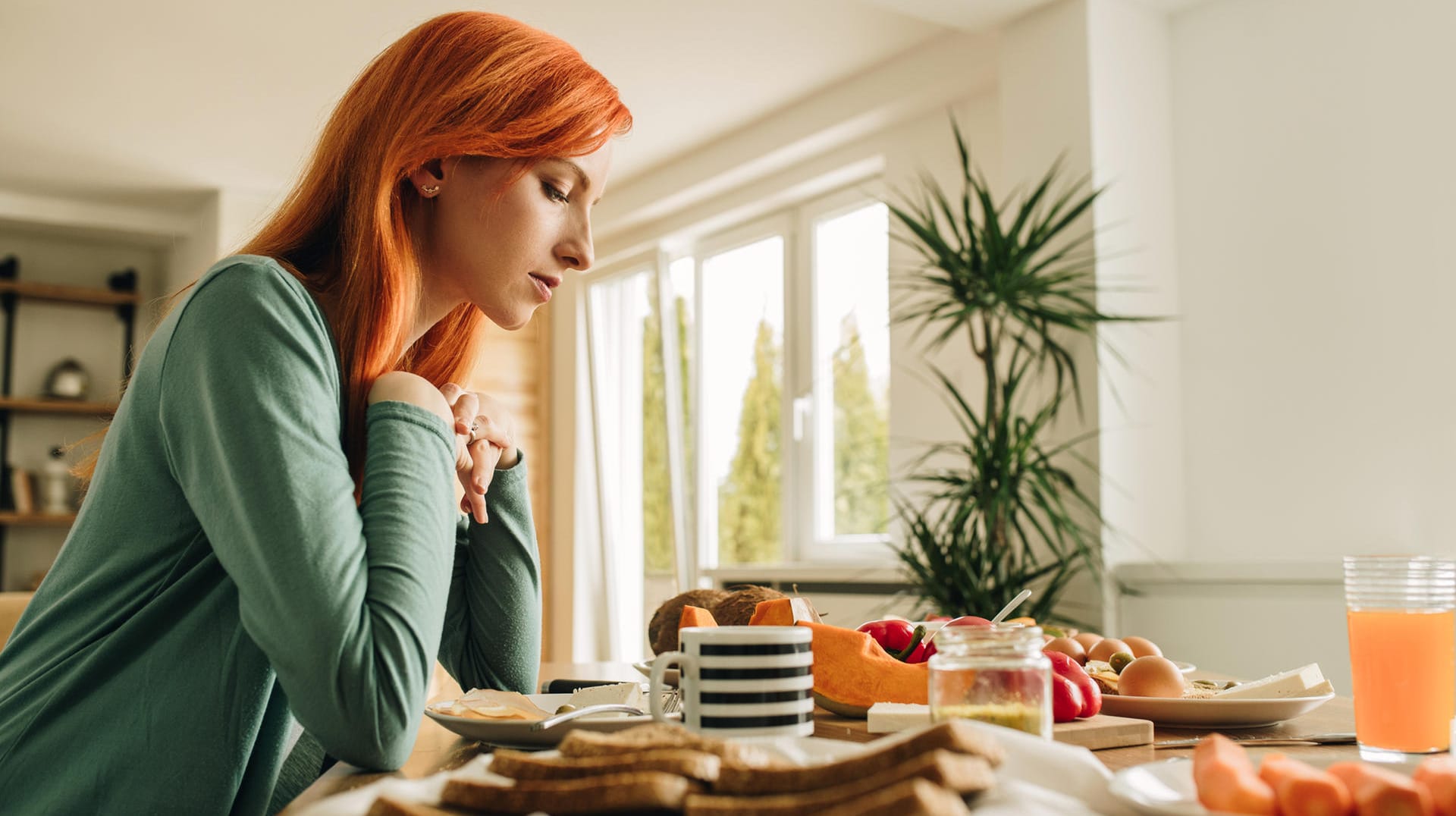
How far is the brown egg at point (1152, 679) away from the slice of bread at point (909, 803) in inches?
22.2

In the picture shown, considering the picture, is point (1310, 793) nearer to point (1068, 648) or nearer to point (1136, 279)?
point (1068, 648)

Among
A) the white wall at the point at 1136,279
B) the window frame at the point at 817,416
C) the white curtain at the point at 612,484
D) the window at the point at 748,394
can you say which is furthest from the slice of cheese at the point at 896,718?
the white curtain at the point at 612,484

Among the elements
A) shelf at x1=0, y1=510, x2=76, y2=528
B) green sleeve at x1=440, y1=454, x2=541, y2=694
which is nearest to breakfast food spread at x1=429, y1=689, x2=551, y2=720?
green sleeve at x1=440, y1=454, x2=541, y2=694

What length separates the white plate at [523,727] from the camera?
2.97 ft

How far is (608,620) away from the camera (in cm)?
584

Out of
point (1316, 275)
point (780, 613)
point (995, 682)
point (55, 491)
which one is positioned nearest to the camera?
point (995, 682)

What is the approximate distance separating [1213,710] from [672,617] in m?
0.59

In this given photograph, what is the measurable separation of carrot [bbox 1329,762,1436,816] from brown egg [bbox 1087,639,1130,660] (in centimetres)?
67

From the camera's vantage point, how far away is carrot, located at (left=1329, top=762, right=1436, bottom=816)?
0.55 meters

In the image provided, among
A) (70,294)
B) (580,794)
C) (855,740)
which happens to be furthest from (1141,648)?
(70,294)

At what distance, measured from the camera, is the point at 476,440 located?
1200mm

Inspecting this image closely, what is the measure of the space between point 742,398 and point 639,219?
1.07 metres

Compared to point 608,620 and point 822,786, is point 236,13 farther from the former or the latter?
point 822,786

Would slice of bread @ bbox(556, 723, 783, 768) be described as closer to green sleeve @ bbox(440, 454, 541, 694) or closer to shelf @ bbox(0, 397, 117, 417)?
green sleeve @ bbox(440, 454, 541, 694)
